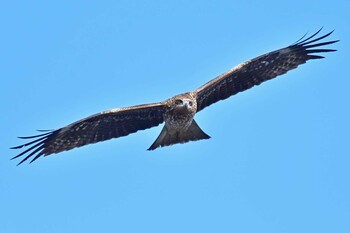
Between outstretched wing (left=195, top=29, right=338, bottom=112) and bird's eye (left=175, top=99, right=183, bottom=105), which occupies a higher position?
outstretched wing (left=195, top=29, right=338, bottom=112)

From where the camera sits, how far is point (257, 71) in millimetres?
13789

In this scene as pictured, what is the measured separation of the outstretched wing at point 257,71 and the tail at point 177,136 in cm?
49

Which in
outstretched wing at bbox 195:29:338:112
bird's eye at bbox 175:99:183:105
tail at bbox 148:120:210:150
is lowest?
tail at bbox 148:120:210:150

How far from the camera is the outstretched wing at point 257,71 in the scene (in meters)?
13.6

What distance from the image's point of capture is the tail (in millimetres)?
13367

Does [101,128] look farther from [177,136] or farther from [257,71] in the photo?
[257,71]

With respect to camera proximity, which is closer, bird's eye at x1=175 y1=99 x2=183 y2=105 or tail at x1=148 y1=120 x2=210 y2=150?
bird's eye at x1=175 y1=99 x2=183 y2=105

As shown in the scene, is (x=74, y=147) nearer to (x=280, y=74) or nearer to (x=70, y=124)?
(x=70, y=124)

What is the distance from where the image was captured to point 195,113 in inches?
517

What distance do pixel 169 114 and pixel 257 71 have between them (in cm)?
182

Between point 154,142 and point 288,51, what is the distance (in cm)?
286

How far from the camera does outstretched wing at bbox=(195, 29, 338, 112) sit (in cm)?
1359

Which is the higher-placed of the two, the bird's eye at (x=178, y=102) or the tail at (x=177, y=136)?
the bird's eye at (x=178, y=102)

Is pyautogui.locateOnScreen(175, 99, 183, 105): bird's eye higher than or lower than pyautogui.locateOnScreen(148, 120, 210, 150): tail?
higher
